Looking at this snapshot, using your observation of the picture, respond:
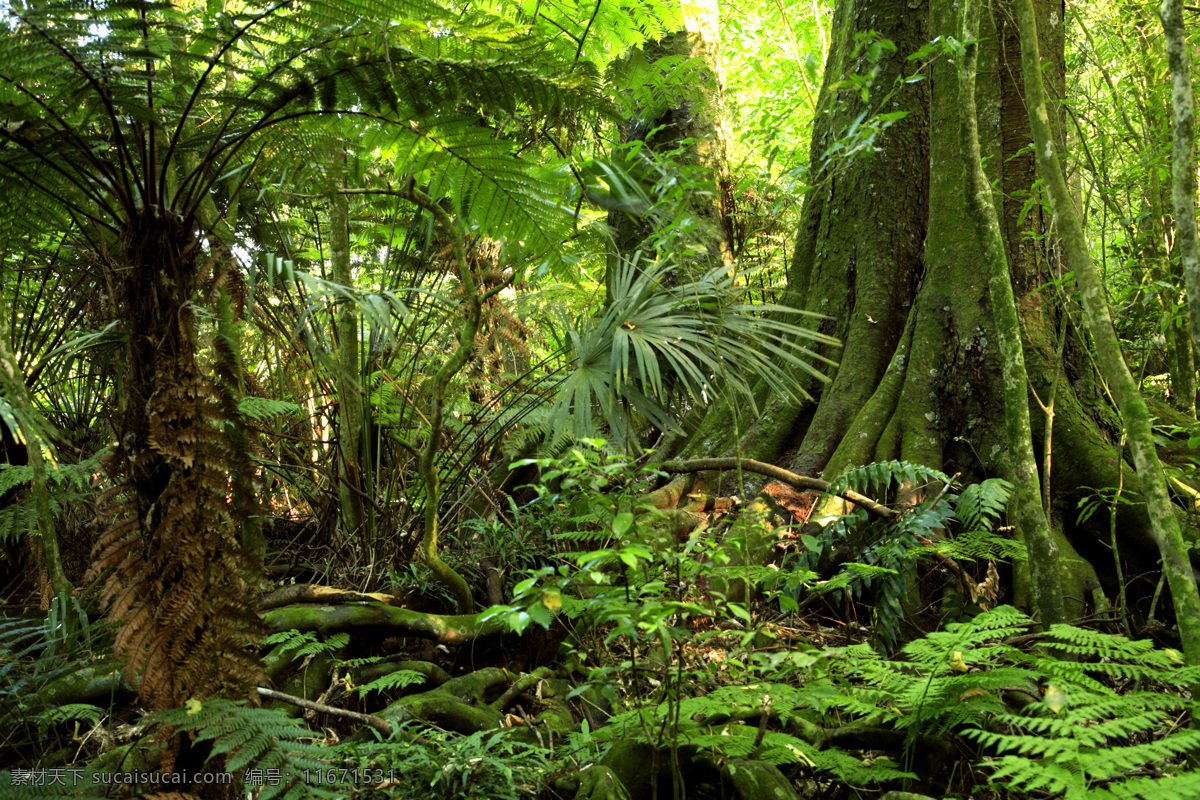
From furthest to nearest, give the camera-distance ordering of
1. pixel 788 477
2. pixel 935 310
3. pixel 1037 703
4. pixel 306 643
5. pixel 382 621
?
pixel 935 310, pixel 788 477, pixel 382 621, pixel 306 643, pixel 1037 703

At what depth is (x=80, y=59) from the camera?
1.70 m

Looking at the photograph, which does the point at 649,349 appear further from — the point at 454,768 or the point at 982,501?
the point at 454,768

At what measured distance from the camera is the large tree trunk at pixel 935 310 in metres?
3.21

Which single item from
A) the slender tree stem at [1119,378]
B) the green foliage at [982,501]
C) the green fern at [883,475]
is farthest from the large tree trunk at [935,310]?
the slender tree stem at [1119,378]

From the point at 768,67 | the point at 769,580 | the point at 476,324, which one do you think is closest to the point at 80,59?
the point at 476,324

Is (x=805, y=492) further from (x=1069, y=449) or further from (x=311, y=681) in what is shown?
(x=311, y=681)

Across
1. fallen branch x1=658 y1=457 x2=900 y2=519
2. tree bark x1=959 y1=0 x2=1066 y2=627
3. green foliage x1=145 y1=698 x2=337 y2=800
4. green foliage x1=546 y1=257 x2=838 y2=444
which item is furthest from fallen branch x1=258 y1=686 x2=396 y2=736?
tree bark x1=959 y1=0 x2=1066 y2=627

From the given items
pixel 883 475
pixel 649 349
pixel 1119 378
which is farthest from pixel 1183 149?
pixel 649 349

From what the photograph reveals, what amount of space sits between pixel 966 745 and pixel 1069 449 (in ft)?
5.94

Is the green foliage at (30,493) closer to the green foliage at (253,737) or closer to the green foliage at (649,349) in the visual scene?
the green foliage at (253,737)

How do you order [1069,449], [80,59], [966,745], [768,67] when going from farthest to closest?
1. [768,67]
2. [1069,449]
3. [966,745]
4. [80,59]

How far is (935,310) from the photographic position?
3531 mm

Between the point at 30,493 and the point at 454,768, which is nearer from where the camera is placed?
the point at 454,768

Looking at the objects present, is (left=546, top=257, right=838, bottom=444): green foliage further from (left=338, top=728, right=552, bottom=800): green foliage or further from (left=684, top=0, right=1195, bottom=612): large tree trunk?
(left=338, top=728, right=552, bottom=800): green foliage
